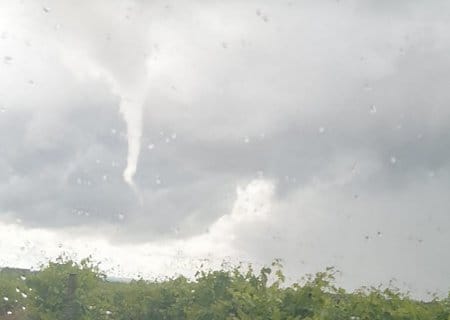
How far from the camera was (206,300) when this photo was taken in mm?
22625

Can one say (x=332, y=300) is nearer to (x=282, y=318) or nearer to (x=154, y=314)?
(x=282, y=318)

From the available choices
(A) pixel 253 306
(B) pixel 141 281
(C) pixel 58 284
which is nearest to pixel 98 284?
(C) pixel 58 284

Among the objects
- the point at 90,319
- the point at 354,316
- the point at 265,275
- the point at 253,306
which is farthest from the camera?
the point at 90,319

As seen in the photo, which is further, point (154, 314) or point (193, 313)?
point (154, 314)

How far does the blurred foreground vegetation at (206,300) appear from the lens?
14609 mm

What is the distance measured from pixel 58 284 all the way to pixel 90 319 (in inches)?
74.6

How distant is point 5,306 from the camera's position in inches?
1389

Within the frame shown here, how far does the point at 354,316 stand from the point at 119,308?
1703 cm

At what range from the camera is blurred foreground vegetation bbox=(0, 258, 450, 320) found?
1461cm

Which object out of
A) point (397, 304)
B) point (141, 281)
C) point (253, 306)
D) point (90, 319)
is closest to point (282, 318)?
point (253, 306)

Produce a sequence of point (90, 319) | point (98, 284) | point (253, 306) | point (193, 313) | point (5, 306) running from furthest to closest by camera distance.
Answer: point (5, 306) < point (98, 284) < point (90, 319) < point (193, 313) < point (253, 306)

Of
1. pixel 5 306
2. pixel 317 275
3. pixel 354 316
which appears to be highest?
pixel 5 306

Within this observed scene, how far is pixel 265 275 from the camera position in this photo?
58.8ft

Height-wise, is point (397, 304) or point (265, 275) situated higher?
point (265, 275)
